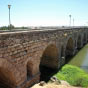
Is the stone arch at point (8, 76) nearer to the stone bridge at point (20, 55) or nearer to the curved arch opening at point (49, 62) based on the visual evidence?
the stone bridge at point (20, 55)

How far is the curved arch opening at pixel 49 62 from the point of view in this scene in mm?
11811

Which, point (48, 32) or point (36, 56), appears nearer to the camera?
point (36, 56)

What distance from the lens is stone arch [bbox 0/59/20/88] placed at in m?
5.69

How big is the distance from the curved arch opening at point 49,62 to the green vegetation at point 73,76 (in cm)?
97

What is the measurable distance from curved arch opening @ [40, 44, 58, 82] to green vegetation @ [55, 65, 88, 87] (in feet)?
3.17

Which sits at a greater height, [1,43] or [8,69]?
[1,43]

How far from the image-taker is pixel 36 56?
8.07m

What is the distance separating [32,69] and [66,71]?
508cm

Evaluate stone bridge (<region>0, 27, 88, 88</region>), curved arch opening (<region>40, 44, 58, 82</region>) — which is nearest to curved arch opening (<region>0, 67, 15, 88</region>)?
stone bridge (<region>0, 27, 88, 88</region>)

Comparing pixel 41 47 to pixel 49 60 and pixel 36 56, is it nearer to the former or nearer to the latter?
pixel 36 56

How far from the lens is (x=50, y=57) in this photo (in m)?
12.8

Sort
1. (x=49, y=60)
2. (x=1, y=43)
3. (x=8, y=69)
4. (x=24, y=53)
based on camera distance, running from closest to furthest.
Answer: (x=1, y=43) → (x=8, y=69) → (x=24, y=53) → (x=49, y=60)

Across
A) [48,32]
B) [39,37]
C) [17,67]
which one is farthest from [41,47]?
[17,67]

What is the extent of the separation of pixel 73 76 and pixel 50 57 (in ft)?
10.7
